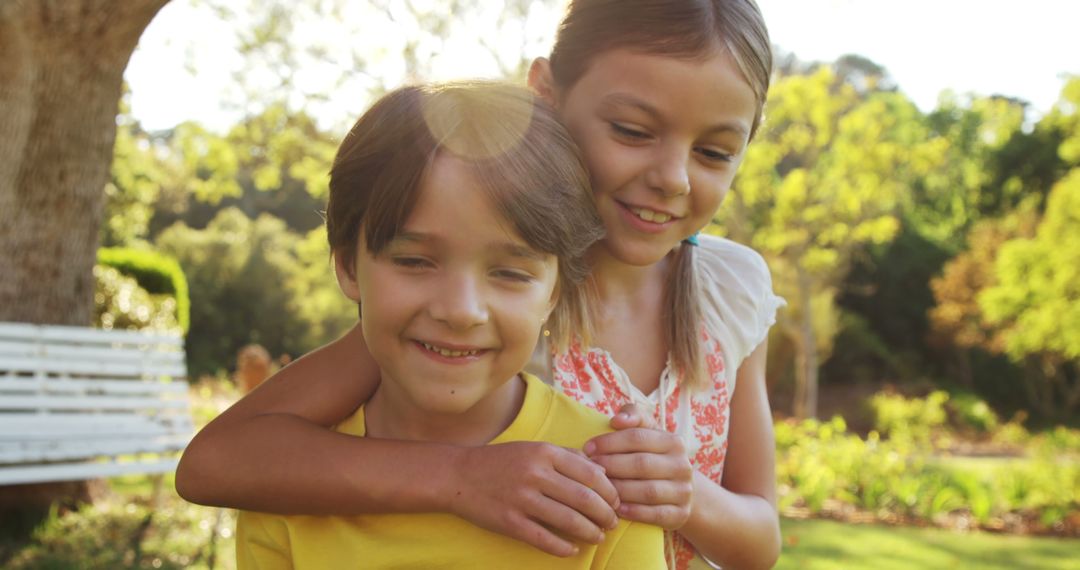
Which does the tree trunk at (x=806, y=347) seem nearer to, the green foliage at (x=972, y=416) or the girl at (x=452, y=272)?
the green foliage at (x=972, y=416)

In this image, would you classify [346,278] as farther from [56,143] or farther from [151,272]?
[151,272]

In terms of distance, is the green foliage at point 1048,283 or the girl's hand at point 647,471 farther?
the green foliage at point 1048,283

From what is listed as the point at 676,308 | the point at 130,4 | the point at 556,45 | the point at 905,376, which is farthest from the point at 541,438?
the point at 905,376

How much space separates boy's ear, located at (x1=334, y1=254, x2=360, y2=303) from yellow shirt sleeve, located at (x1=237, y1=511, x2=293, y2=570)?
0.37 metres

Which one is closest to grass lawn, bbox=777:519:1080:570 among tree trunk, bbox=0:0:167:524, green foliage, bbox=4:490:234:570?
green foliage, bbox=4:490:234:570

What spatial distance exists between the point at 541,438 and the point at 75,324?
516 cm

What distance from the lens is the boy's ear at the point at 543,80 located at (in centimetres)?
192

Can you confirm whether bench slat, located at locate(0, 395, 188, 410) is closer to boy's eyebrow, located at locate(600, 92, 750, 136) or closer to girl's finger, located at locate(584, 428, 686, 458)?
boy's eyebrow, located at locate(600, 92, 750, 136)

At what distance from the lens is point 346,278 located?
5.28ft

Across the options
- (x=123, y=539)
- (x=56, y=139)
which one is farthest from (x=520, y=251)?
(x=56, y=139)

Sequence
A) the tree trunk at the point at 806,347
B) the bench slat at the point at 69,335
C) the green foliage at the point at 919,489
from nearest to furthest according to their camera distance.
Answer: the bench slat at the point at 69,335 → the green foliage at the point at 919,489 → the tree trunk at the point at 806,347

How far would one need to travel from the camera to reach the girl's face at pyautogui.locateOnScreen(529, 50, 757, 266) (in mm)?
1713

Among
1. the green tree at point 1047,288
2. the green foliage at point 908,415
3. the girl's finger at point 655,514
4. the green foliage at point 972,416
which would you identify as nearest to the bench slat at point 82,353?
the girl's finger at point 655,514

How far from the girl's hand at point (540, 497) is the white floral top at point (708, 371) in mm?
527
